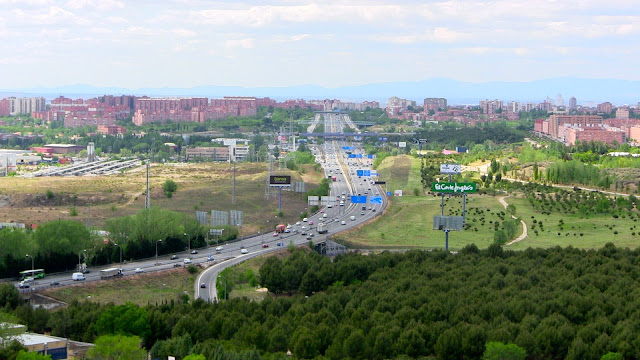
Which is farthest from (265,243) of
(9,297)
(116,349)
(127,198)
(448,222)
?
(116,349)

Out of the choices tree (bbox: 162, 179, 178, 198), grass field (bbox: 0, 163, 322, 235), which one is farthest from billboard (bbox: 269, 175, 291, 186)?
tree (bbox: 162, 179, 178, 198)

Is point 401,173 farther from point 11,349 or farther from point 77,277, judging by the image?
point 11,349

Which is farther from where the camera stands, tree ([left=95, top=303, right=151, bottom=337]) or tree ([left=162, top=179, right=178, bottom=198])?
tree ([left=162, top=179, right=178, bottom=198])

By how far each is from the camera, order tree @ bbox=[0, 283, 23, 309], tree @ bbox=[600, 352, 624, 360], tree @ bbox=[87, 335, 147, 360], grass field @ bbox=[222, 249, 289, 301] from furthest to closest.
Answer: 1. grass field @ bbox=[222, 249, 289, 301]
2. tree @ bbox=[0, 283, 23, 309]
3. tree @ bbox=[600, 352, 624, 360]
4. tree @ bbox=[87, 335, 147, 360]

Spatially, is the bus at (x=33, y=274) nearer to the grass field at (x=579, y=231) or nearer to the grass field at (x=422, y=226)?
the grass field at (x=422, y=226)

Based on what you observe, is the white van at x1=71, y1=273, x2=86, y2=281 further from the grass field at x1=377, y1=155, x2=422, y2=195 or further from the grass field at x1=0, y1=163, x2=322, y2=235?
the grass field at x1=377, y1=155, x2=422, y2=195

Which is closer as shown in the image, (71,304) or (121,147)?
(71,304)

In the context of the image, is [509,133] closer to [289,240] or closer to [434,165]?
[434,165]

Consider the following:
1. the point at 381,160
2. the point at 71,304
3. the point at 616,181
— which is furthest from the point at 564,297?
the point at 381,160
